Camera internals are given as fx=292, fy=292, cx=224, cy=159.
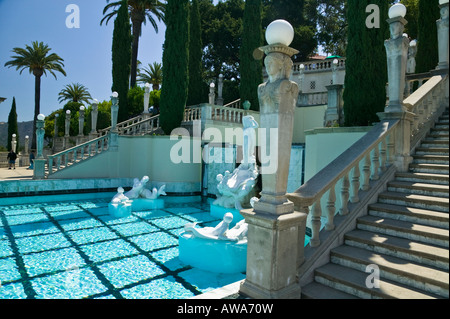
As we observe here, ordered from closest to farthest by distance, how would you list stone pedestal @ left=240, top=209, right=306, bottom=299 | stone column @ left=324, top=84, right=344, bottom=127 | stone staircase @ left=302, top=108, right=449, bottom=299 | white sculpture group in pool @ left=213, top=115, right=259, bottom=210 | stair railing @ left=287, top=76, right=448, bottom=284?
stone staircase @ left=302, top=108, right=449, bottom=299 → stone pedestal @ left=240, top=209, right=306, bottom=299 → stair railing @ left=287, top=76, right=448, bottom=284 → white sculpture group in pool @ left=213, top=115, right=259, bottom=210 → stone column @ left=324, top=84, right=344, bottom=127

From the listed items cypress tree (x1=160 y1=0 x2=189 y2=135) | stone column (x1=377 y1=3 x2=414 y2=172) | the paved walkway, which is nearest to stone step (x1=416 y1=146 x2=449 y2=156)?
stone column (x1=377 y1=3 x2=414 y2=172)

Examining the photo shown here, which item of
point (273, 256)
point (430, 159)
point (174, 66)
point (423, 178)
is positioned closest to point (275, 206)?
point (273, 256)

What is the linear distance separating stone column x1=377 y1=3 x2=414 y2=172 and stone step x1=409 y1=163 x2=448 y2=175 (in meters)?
0.12

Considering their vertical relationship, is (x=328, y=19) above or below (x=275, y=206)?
above

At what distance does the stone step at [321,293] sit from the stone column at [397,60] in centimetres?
403

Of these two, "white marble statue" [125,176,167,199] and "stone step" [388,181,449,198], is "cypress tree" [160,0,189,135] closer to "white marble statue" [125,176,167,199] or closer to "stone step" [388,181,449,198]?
"white marble statue" [125,176,167,199]

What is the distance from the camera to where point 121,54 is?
72.9 ft

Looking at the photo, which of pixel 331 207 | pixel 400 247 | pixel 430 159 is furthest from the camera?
pixel 430 159

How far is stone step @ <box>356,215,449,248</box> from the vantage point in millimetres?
3998

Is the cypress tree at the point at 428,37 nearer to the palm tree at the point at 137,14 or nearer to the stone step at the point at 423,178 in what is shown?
the stone step at the point at 423,178

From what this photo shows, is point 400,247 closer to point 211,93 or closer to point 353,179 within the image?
point 353,179

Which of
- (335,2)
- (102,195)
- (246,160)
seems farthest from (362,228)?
(335,2)

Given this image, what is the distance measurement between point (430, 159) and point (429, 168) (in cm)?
37
